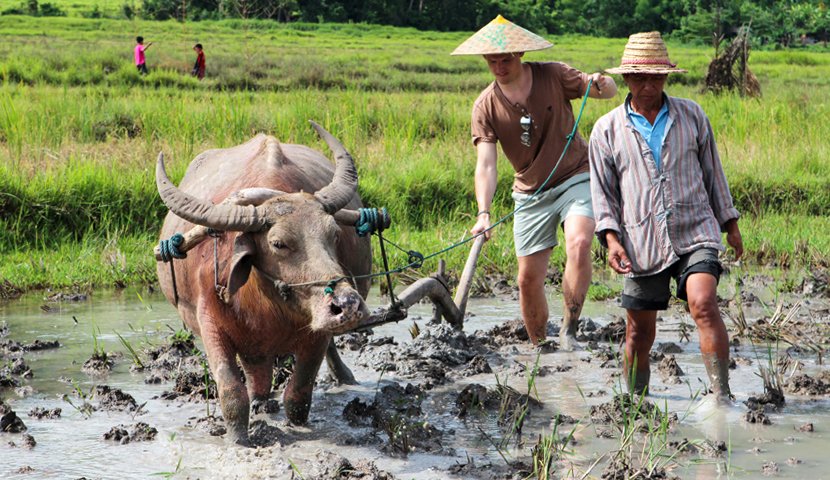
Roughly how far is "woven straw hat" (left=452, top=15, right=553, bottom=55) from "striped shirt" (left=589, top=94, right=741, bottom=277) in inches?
39.5

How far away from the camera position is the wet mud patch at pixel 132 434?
3.35m

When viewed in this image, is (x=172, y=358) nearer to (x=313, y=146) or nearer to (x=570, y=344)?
(x=570, y=344)

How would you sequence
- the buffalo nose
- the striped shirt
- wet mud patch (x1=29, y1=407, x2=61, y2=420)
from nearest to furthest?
the buffalo nose → the striped shirt → wet mud patch (x1=29, y1=407, x2=61, y2=420)

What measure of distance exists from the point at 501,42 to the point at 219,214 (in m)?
1.99

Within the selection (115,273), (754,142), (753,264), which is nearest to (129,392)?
(115,273)

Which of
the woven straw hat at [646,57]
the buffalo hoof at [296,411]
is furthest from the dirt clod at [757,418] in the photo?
the buffalo hoof at [296,411]

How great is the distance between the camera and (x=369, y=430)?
352 centimetres

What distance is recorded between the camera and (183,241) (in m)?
3.24

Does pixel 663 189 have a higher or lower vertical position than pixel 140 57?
higher

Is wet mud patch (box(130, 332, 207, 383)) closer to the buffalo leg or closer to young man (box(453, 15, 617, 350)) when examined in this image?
the buffalo leg

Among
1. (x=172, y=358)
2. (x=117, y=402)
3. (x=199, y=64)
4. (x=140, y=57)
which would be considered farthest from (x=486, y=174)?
(x=140, y=57)

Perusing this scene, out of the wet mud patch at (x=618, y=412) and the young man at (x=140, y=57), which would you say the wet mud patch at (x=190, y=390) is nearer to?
the wet mud patch at (x=618, y=412)

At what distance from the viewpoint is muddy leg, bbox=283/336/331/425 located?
344 centimetres

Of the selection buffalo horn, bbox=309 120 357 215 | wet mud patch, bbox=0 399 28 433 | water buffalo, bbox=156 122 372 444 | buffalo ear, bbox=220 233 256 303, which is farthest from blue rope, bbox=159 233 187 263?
wet mud patch, bbox=0 399 28 433
